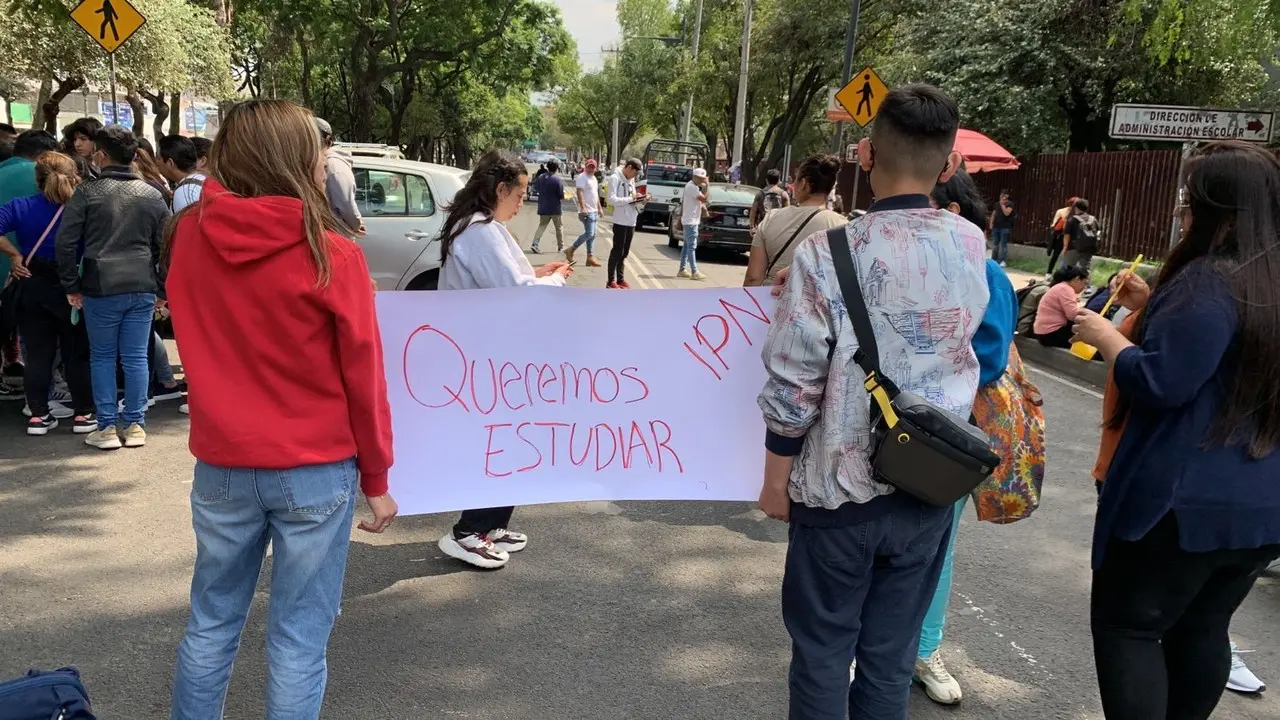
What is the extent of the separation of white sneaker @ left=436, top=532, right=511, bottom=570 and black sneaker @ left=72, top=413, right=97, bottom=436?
10.2ft

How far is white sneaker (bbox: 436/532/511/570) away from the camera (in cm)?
414

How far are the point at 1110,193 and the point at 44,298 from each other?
18.7 meters

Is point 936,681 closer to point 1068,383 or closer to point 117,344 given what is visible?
point 117,344

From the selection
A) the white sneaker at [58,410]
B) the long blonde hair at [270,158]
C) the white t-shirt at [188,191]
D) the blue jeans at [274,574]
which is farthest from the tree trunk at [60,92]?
the blue jeans at [274,574]

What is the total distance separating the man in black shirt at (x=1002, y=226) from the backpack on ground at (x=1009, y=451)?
17.7 meters

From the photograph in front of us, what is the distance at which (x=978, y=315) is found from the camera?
222cm

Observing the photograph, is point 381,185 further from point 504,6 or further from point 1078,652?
point 504,6

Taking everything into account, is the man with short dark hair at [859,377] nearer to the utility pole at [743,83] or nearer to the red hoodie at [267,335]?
the red hoodie at [267,335]

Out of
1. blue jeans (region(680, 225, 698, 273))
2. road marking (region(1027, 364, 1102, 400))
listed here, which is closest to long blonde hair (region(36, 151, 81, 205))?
road marking (region(1027, 364, 1102, 400))

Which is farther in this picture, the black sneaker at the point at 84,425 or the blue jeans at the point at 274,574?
the black sneaker at the point at 84,425

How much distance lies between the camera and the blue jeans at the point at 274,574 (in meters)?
2.23

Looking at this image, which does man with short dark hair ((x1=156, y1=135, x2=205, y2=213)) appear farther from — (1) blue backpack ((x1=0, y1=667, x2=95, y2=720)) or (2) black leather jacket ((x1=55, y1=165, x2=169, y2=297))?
(1) blue backpack ((x1=0, y1=667, x2=95, y2=720))

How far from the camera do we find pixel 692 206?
49.7 ft

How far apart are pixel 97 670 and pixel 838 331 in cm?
279
